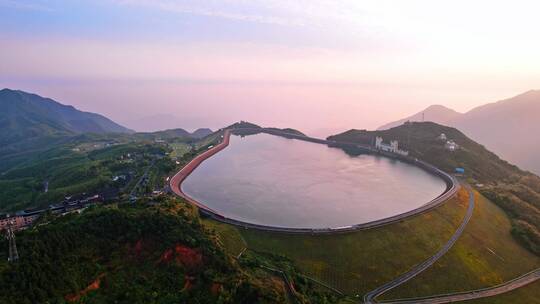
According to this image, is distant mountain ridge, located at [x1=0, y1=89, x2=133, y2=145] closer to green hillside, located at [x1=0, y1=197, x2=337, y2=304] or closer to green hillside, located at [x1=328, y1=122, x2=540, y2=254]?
green hillside, located at [x1=328, y1=122, x2=540, y2=254]

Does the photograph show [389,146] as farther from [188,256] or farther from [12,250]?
[12,250]

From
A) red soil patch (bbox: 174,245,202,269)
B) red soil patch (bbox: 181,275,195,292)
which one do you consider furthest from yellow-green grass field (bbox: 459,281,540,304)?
red soil patch (bbox: 181,275,195,292)

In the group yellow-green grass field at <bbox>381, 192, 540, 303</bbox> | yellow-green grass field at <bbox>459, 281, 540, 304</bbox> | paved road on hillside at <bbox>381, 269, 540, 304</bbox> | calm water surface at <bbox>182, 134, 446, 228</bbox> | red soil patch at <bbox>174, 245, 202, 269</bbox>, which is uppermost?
red soil patch at <bbox>174, 245, 202, 269</bbox>

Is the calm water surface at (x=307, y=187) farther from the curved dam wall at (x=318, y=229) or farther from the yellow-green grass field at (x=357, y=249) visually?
the yellow-green grass field at (x=357, y=249)

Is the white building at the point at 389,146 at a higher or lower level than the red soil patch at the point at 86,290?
higher

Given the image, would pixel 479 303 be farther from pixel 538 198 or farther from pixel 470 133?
pixel 470 133

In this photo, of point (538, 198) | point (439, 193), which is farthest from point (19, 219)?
point (538, 198)

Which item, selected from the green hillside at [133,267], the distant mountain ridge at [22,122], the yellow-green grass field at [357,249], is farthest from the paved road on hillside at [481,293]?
the distant mountain ridge at [22,122]
